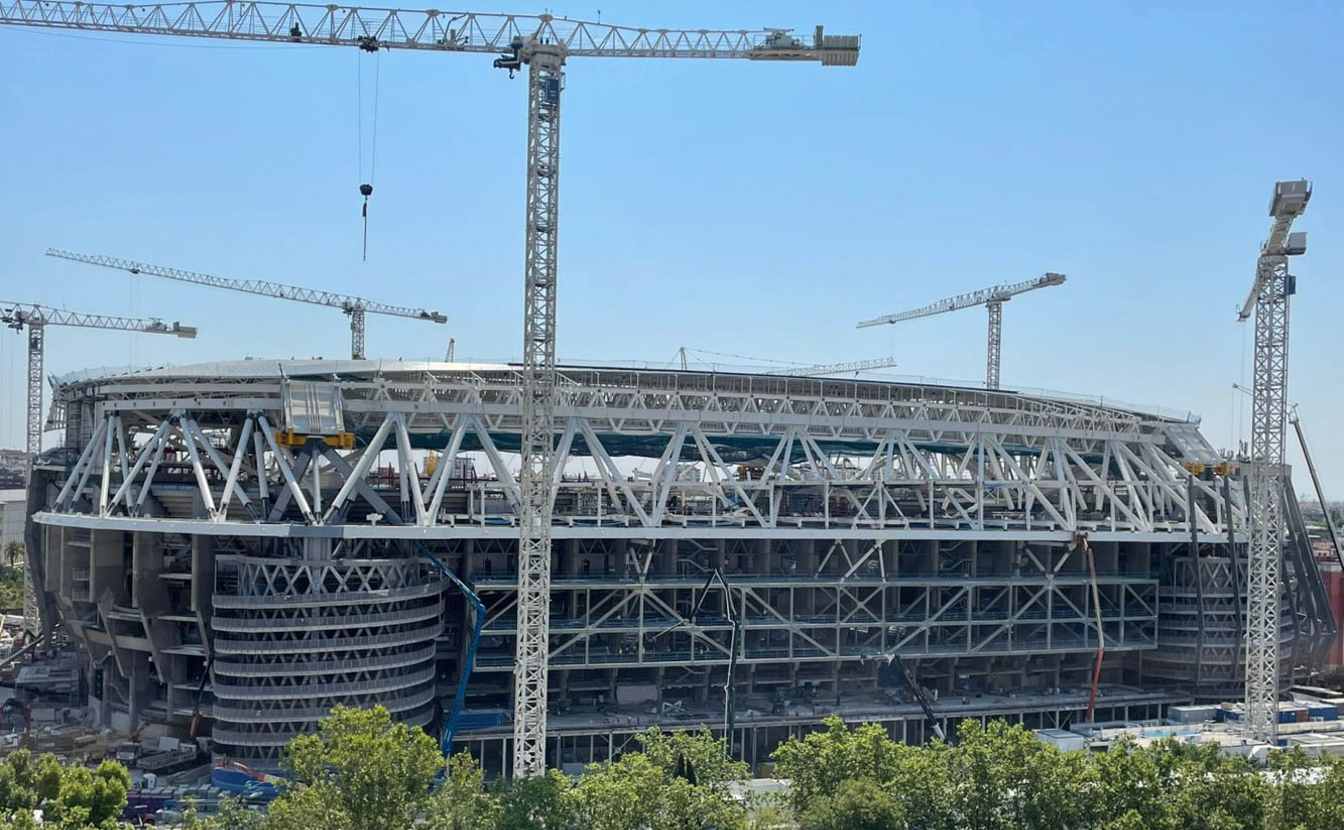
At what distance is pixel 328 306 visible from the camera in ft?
566

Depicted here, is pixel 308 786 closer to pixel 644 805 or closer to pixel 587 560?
pixel 644 805

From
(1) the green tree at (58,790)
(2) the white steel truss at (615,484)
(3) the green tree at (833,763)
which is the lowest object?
(1) the green tree at (58,790)

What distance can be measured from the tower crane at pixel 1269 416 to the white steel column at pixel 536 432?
49219 millimetres

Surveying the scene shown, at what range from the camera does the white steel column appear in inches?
2415

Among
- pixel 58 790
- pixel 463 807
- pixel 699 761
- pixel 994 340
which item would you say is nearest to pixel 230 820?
pixel 463 807

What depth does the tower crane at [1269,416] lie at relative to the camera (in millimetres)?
75312

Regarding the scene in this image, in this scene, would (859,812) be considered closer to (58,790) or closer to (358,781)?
(358,781)

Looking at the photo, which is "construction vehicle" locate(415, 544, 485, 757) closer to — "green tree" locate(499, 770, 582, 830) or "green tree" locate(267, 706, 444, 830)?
"green tree" locate(267, 706, 444, 830)

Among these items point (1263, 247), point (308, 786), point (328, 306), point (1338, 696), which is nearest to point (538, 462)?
point (308, 786)

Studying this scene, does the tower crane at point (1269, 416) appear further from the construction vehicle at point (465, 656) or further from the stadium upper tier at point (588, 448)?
the construction vehicle at point (465, 656)

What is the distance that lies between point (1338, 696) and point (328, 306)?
14196 cm

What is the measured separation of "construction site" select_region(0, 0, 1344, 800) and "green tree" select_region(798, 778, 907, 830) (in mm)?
19077

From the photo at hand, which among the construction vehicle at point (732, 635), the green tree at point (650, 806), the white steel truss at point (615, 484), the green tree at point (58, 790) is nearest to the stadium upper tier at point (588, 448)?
the white steel truss at point (615, 484)

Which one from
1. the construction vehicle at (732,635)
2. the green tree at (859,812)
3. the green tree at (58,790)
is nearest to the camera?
the green tree at (859,812)
